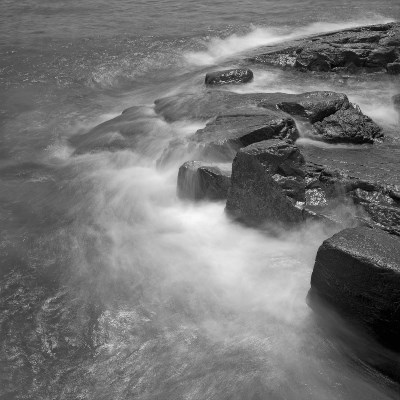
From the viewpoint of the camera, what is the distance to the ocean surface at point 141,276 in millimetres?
5160

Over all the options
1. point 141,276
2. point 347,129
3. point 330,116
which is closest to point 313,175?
point 347,129

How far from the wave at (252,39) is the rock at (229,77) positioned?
121 inches

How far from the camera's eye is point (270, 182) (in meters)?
6.87

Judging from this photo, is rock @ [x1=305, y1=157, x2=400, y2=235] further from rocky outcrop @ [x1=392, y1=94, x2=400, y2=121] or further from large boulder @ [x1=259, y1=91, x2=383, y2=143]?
rocky outcrop @ [x1=392, y1=94, x2=400, y2=121]

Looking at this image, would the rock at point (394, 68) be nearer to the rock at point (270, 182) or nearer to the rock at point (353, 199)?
the rock at point (353, 199)

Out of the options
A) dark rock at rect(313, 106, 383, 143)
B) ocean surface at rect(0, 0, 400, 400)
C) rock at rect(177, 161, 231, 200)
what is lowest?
ocean surface at rect(0, 0, 400, 400)

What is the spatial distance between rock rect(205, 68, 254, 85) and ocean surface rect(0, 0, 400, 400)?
14.6 inches

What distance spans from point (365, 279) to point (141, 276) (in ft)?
10.3

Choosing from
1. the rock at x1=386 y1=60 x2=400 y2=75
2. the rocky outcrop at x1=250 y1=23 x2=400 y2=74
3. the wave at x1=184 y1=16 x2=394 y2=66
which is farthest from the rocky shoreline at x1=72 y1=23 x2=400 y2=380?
the wave at x1=184 y1=16 x2=394 y2=66

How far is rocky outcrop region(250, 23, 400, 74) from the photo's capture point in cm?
1342

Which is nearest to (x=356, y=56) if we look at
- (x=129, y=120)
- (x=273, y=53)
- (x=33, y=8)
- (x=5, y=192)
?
(x=273, y=53)

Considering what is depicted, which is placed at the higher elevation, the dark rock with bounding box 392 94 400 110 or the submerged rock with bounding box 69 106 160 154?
the dark rock with bounding box 392 94 400 110

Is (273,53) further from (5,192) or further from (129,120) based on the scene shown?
(5,192)

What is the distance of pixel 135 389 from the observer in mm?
5109
